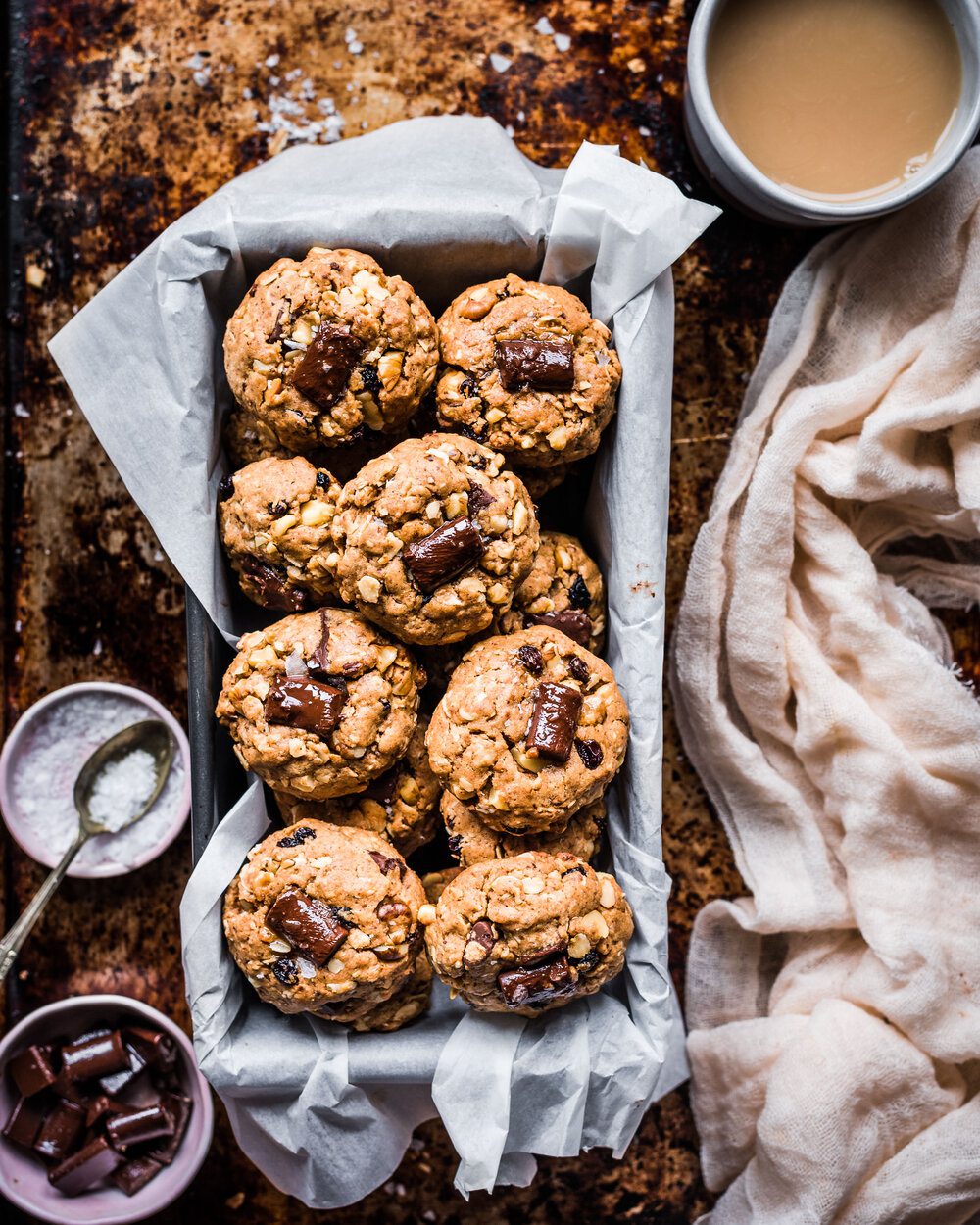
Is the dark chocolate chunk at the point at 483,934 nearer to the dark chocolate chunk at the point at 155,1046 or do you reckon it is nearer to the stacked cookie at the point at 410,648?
the stacked cookie at the point at 410,648

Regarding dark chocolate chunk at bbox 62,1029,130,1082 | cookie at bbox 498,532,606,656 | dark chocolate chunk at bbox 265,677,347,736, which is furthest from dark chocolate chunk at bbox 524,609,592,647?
dark chocolate chunk at bbox 62,1029,130,1082

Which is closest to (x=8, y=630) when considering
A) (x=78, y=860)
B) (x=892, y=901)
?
(x=78, y=860)

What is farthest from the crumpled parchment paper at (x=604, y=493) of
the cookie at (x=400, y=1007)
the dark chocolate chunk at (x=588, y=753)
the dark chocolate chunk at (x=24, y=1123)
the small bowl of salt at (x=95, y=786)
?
the dark chocolate chunk at (x=24, y=1123)

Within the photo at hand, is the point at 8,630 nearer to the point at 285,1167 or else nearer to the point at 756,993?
the point at 285,1167

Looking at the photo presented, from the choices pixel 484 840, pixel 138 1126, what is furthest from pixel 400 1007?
pixel 138 1126

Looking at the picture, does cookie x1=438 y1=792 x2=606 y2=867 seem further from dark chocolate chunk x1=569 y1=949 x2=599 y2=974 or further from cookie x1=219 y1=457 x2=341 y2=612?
cookie x1=219 y1=457 x2=341 y2=612
